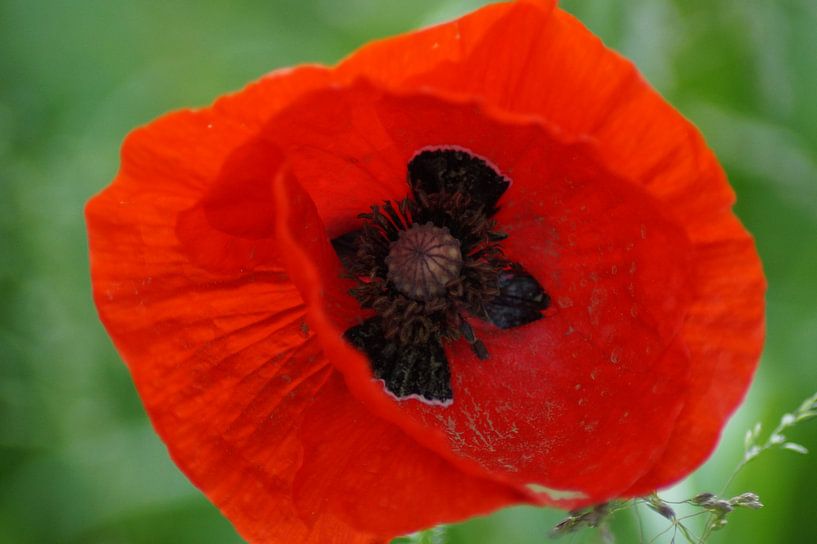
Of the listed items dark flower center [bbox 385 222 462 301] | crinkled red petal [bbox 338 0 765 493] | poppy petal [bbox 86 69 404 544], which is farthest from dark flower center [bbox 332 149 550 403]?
crinkled red petal [bbox 338 0 765 493]

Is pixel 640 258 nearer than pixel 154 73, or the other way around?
pixel 640 258

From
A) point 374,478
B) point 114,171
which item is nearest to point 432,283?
point 374,478

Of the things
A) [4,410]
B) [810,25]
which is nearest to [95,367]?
[4,410]

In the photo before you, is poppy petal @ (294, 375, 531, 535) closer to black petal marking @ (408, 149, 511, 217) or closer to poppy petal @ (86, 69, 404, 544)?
poppy petal @ (86, 69, 404, 544)

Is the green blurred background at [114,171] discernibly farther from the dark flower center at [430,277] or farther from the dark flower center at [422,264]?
the dark flower center at [422,264]

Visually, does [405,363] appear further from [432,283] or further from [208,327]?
[208,327]

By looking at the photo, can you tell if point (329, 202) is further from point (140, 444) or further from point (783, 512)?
point (783, 512)
